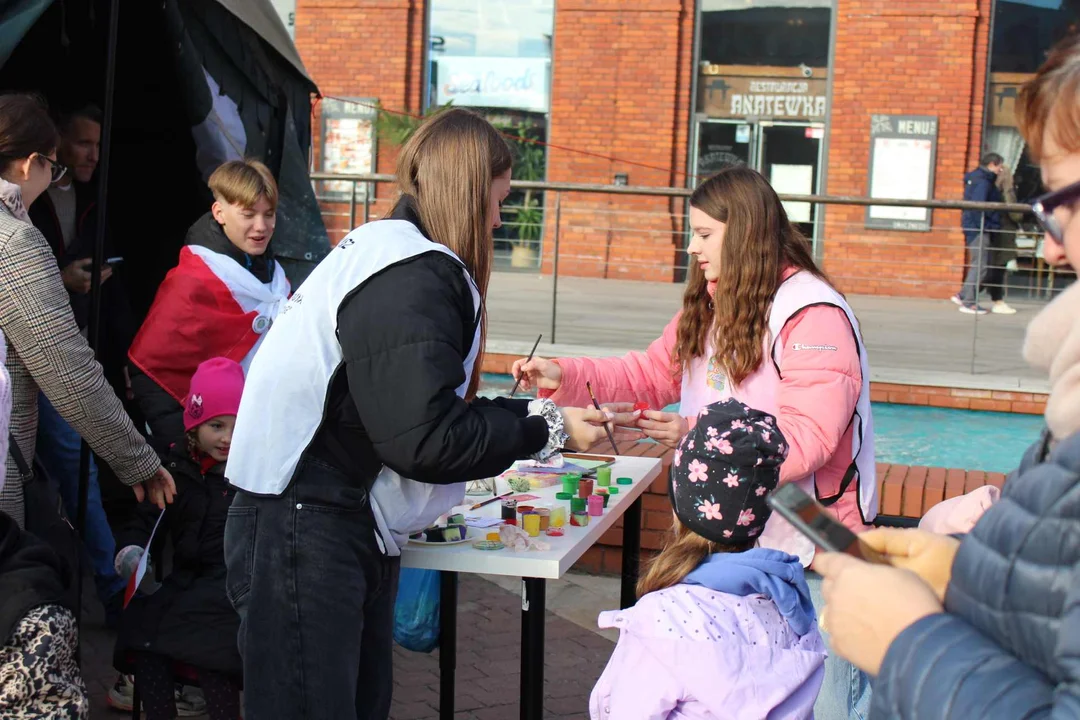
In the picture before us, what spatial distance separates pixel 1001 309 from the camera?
471 inches

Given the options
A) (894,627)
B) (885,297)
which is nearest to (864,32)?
(885,297)

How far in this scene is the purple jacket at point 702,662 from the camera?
223cm

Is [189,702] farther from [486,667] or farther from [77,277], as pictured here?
[77,277]

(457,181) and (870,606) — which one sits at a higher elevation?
(457,181)

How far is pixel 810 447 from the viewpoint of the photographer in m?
2.87

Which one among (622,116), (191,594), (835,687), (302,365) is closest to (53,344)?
(191,594)

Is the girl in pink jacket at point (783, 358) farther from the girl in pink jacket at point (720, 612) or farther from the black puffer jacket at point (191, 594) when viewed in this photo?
the black puffer jacket at point (191, 594)

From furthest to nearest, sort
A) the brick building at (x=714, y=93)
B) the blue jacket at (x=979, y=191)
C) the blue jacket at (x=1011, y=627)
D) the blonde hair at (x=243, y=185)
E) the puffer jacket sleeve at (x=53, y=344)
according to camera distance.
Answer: the brick building at (x=714, y=93), the blue jacket at (x=979, y=191), the blonde hair at (x=243, y=185), the puffer jacket sleeve at (x=53, y=344), the blue jacket at (x=1011, y=627)

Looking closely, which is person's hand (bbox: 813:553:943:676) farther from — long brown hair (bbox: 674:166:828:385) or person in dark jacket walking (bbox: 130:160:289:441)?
person in dark jacket walking (bbox: 130:160:289:441)

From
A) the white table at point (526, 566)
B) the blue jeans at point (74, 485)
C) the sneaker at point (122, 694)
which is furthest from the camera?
the blue jeans at point (74, 485)

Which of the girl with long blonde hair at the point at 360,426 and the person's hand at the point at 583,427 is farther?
the person's hand at the point at 583,427

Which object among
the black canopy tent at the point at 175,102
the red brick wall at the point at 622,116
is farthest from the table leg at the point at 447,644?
the red brick wall at the point at 622,116

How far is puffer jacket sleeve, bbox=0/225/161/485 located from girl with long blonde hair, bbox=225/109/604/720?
0.98 meters

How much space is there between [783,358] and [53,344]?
2007mm
